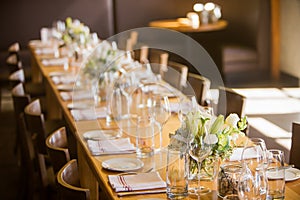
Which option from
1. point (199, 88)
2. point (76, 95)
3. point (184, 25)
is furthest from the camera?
point (184, 25)

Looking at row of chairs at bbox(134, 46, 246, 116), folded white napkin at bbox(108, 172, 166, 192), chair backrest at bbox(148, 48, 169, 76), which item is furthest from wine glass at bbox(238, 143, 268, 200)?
chair backrest at bbox(148, 48, 169, 76)

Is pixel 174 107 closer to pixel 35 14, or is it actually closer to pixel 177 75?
pixel 177 75

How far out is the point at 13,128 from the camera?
7090 millimetres

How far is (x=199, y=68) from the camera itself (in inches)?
372

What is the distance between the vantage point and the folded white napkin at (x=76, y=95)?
4.68m

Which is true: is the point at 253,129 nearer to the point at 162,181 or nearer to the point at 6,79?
the point at 162,181

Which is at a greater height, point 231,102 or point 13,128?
point 231,102

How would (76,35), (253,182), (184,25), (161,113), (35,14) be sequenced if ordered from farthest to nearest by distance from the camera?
1. (35,14)
2. (184,25)
3. (76,35)
4. (161,113)
5. (253,182)

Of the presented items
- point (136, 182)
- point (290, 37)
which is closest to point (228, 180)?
point (136, 182)

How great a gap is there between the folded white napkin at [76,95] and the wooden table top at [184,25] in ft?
14.5

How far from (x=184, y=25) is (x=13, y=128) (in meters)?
3.31

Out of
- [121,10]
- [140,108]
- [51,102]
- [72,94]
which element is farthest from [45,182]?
[121,10]

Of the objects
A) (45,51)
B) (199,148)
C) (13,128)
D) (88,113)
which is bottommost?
(13,128)

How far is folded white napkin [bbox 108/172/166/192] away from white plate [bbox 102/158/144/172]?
0.40 ft
